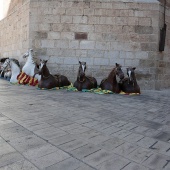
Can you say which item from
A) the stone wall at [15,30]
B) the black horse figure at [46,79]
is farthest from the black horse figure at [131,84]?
the stone wall at [15,30]

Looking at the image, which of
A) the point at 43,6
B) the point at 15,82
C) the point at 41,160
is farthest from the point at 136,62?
the point at 41,160

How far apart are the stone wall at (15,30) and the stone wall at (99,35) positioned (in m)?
0.54

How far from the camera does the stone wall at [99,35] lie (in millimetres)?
6641

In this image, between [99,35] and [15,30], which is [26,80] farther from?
[15,30]

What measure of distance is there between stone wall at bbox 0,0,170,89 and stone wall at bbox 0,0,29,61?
0.54 metres

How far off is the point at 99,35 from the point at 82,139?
17.2ft

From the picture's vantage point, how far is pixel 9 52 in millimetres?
9422

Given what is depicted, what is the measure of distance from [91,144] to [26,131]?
793mm

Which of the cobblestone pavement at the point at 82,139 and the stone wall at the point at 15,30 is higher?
the stone wall at the point at 15,30

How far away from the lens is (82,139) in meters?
2.08

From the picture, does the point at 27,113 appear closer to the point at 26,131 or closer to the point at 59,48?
the point at 26,131

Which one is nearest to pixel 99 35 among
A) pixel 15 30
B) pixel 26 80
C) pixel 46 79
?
pixel 46 79

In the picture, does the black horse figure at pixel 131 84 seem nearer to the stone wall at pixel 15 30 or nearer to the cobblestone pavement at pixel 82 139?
the cobblestone pavement at pixel 82 139

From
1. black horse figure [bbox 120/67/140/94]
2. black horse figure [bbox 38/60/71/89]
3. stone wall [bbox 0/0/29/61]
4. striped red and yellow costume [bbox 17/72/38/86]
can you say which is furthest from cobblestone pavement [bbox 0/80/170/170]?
stone wall [bbox 0/0/29/61]
